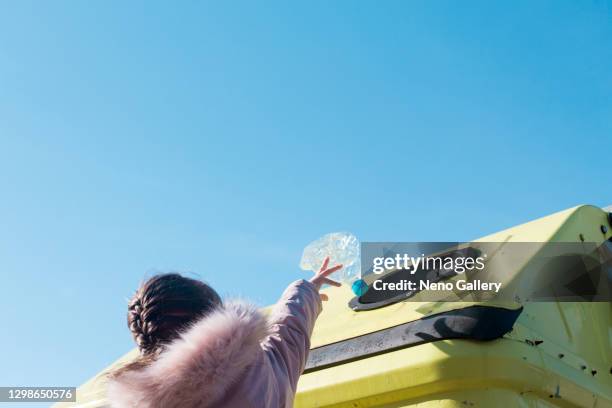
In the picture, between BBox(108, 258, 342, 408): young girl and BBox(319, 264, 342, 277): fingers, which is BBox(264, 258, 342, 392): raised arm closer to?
BBox(108, 258, 342, 408): young girl

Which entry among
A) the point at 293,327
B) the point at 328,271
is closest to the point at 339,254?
the point at 328,271

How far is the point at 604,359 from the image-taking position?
92.6 inches

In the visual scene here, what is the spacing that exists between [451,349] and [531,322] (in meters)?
0.33

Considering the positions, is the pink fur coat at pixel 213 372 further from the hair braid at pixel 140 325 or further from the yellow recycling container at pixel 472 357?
the yellow recycling container at pixel 472 357

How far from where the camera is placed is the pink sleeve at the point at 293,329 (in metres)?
1.85

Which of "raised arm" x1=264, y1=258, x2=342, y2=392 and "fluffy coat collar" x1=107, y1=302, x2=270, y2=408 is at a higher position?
"raised arm" x1=264, y1=258, x2=342, y2=392

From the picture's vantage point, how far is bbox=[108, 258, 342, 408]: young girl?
1579mm

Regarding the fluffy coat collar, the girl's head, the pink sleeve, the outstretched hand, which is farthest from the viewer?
the outstretched hand

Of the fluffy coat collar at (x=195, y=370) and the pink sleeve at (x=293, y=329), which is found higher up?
the pink sleeve at (x=293, y=329)

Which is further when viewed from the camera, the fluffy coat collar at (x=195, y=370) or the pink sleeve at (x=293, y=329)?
the pink sleeve at (x=293, y=329)

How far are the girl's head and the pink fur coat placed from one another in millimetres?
59

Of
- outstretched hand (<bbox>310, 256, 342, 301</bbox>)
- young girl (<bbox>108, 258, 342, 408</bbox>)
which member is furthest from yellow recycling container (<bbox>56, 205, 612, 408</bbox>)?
young girl (<bbox>108, 258, 342, 408</bbox>)

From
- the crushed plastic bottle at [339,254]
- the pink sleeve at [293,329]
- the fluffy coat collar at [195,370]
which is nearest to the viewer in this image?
the fluffy coat collar at [195,370]

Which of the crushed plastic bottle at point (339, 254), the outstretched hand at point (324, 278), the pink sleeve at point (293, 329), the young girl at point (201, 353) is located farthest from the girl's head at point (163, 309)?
the crushed plastic bottle at point (339, 254)
